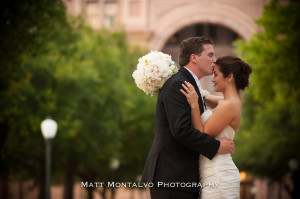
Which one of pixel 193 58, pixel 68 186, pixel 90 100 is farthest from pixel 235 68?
pixel 68 186

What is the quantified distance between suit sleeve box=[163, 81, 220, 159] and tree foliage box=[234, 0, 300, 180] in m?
2.16

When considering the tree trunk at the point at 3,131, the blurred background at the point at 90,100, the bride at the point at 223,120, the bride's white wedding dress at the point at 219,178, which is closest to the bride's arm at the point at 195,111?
the bride at the point at 223,120

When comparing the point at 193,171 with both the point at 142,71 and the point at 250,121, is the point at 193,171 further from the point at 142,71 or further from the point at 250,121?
the point at 250,121

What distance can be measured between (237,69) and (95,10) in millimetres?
52772

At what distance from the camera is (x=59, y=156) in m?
24.8

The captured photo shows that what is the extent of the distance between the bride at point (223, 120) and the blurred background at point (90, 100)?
61 centimetres

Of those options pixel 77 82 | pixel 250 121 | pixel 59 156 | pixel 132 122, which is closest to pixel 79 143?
pixel 59 156

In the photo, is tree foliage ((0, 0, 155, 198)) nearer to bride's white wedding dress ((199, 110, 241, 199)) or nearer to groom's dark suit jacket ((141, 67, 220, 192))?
groom's dark suit jacket ((141, 67, 220, 192))

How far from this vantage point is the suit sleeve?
5141 millimetres

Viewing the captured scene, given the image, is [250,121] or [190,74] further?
[250,121]

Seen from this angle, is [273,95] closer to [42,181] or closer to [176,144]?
[42,181]

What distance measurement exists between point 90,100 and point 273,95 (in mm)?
9046

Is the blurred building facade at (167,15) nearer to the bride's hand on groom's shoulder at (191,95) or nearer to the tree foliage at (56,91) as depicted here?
the tree foliage at (56,91)

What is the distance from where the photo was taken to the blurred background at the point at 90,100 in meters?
13.4
